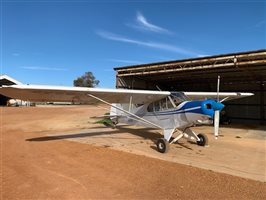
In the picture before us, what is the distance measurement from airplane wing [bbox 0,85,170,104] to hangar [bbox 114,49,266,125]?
5.70 m

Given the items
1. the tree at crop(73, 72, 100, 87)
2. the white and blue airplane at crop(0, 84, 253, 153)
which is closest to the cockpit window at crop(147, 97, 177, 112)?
the white and blue airplane at crop(0, 84, 253, 153)

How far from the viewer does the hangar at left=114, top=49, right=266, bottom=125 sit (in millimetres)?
13648

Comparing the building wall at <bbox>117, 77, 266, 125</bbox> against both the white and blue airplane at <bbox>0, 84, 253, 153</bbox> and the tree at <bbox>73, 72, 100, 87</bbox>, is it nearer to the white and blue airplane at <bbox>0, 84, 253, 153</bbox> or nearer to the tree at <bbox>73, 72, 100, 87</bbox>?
the white and blue airplane at <bbox>0, 84, 253, 153</bbox>

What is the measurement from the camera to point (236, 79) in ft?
70.0

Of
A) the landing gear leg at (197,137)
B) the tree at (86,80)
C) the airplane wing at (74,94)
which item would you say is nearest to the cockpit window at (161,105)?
the airplane wing at (74,94)

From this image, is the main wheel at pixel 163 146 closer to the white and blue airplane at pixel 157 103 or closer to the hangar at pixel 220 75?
the white and blue airplane at pixel 157 103

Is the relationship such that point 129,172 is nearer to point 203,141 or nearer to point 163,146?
point 163,146

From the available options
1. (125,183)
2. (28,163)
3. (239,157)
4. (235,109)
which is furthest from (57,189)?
(235,109)

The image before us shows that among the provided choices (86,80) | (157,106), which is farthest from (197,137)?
(86,80)

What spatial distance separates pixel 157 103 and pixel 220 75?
11.4 meters

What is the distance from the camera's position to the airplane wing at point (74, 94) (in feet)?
25.3

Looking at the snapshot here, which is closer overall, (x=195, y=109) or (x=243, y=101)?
(x=195, y=109)

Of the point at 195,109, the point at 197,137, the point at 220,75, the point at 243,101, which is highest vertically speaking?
the point at 220,75

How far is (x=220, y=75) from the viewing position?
1981 centimetres
